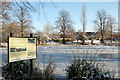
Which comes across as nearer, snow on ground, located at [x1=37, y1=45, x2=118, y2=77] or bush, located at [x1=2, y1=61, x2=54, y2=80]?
bush, located at [x1=2, y1=61, x2=54, y2=80]

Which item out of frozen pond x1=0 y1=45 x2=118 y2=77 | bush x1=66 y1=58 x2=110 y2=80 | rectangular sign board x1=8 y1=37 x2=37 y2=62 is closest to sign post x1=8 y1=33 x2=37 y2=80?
rectangular sign board x1=8 y1=37 x2=37 y2=62

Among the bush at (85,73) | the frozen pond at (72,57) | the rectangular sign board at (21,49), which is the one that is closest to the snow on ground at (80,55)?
the frozen pond at (72,57)

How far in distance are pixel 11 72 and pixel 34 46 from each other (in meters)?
0.81

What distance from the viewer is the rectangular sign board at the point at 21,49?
7.88 ft

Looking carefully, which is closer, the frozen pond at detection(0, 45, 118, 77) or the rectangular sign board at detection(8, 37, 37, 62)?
the rectangular sign board at detection(8, 37, 37, 62)

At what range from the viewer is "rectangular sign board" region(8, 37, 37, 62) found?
2400 mm

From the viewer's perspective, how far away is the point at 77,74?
2.49 meters

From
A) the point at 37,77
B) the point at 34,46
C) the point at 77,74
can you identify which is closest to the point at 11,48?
the point at 34,46

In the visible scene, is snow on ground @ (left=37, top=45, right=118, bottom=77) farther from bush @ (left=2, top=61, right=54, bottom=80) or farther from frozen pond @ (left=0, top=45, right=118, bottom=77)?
bush @ (left=2, top=61, right=54, bottom=80)

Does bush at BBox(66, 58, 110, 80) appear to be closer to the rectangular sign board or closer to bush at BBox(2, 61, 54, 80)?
bush at BBox(2, 61, 54, 80)

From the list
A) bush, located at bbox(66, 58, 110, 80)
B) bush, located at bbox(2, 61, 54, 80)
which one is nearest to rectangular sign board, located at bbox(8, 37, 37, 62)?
bush, located at bbox(2, 61, 54, 80)

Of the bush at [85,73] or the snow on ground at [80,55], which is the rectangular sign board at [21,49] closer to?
the snow on ground at [80,55]

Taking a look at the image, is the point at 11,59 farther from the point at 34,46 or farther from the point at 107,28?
the point at 107,28

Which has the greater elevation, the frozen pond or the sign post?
the sign post
